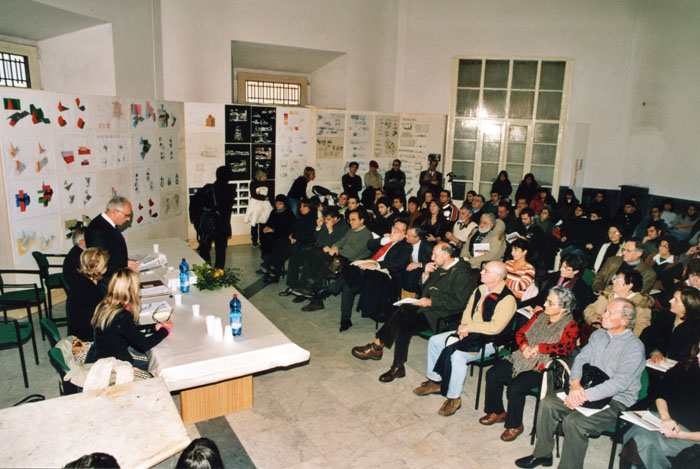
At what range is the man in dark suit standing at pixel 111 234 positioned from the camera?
4.79 m

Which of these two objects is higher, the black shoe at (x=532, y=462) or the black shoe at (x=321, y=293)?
the black shoe at (x=321, y=293)

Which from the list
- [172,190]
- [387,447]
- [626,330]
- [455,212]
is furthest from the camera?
[172,190]

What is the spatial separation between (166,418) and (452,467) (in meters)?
2.20

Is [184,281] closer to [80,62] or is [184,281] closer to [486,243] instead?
[486,243]

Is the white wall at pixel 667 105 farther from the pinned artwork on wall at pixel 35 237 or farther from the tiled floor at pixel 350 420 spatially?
the pinned artwork on wall at pixel 35 237

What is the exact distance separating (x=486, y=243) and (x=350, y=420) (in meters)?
3.36

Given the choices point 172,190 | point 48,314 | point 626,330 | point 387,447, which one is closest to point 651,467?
point 626,330

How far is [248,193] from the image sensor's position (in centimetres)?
1016

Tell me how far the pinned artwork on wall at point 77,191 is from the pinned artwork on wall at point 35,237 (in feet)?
0.96

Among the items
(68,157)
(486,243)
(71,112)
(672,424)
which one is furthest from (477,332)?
(71,112)

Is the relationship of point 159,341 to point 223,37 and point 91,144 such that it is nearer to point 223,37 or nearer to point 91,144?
point 91,144

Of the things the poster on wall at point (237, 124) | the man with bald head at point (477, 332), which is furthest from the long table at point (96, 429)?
the poster on wall at point (237, 124)

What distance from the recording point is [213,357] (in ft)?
12.0

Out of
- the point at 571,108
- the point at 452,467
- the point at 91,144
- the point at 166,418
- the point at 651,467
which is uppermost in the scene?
the point at 571,108
